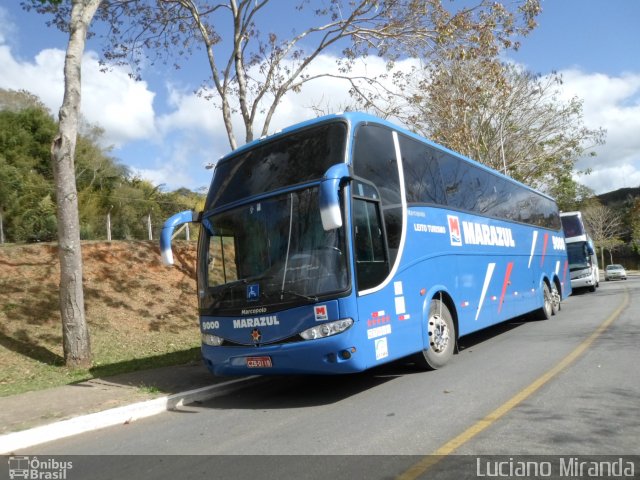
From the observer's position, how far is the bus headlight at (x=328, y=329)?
6.25 meters

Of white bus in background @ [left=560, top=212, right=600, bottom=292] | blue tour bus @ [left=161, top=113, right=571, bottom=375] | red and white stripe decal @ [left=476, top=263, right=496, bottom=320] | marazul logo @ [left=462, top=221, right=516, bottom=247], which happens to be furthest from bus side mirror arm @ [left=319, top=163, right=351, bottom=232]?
white bus in background @ [left=560, top=212, right=600, bottom=292]

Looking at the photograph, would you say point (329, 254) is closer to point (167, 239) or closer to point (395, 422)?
point (395, 422)

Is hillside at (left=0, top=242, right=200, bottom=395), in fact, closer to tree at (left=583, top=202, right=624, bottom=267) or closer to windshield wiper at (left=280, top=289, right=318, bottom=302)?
windshield wiper at (left=280, top=289, right=318, bottom=302)

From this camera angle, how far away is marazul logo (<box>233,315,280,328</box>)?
655 cm

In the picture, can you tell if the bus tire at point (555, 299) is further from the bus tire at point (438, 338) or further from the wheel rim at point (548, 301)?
the bus tire at point (438, 338)

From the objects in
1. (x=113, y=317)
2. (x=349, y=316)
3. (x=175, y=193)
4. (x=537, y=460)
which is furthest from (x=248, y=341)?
(x=175, y=193)

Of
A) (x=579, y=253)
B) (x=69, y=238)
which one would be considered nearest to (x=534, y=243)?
(x=69, y=238)

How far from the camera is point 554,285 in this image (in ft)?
51.6

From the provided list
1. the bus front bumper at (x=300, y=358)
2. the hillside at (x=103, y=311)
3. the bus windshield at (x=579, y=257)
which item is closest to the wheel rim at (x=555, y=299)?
the hillside at (x=103, y=311)

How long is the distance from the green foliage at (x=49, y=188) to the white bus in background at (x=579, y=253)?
21.2 metres

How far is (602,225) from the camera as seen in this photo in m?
59.7

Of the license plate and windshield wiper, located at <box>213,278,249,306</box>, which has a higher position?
windshield wiper, located at <box>213,278,249,306</box>

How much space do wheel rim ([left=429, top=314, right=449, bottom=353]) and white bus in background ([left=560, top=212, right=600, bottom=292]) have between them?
19.7 meters

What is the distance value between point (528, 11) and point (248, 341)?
10.9 metres
